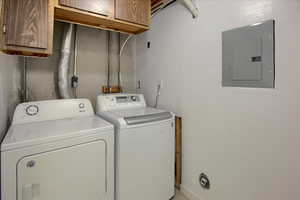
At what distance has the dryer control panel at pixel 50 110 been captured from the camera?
1.49m

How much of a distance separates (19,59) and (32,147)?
1372mm

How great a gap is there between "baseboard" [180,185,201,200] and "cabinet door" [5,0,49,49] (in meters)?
2.01

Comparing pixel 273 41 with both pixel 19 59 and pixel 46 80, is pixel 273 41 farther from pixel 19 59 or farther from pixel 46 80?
pixel 19 59

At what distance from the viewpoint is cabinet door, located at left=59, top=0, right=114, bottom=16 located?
147 cm

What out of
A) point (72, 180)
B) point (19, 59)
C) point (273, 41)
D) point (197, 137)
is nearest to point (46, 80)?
point (19, 59)

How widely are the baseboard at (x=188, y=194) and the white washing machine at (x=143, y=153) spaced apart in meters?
0.14

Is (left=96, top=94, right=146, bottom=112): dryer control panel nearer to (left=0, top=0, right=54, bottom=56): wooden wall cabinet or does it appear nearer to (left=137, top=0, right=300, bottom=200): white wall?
(left=137, top=0, right=300, bottom=200): white wall

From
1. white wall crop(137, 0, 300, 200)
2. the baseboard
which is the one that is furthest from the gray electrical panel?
the baseboard

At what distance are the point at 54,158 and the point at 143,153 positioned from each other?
2.40 feet

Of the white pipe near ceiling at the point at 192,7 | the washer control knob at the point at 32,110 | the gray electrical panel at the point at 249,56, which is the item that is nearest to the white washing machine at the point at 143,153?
the washer control knob at the point at 32,110

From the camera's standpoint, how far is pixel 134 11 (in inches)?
70.7

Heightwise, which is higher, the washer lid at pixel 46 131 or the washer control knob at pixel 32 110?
the washer control knob at pixel 32 110

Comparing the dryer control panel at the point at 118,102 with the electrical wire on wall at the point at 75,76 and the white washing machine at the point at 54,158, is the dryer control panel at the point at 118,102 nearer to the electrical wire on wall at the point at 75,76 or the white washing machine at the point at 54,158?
the white washing machine at the point at 54,158

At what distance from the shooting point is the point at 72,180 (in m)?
1.23
